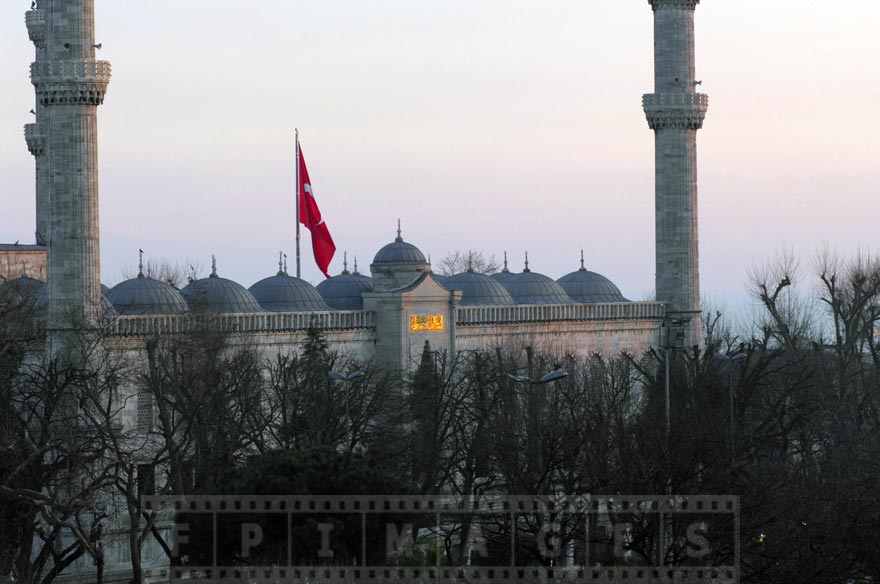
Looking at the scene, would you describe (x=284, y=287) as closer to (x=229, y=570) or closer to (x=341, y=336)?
(x=341, y=336)

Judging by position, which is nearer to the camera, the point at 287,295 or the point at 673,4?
the point at 287,295

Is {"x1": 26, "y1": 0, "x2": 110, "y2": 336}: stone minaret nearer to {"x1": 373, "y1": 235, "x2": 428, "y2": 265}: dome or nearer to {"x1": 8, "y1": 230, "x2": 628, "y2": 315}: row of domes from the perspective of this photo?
{"x1": 8, "y1": 230, "x2": 628, "y2": 315}: row of domes

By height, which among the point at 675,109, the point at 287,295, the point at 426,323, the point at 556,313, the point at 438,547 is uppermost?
the point at 675,109

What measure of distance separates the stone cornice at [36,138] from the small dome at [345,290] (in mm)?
11971

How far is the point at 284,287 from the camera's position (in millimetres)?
74375

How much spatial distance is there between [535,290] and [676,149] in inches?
390

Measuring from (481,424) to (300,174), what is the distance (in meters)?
24.0

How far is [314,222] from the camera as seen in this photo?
74875 mm

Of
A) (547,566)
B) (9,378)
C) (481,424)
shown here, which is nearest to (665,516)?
(547,566)

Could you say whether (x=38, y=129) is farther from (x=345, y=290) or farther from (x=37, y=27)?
(x=345, y=290)

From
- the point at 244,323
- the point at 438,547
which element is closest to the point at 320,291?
the point at 244,323

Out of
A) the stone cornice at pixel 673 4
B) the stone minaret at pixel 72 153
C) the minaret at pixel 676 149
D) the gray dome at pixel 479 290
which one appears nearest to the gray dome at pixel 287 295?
the gray dome at pixel 479 290

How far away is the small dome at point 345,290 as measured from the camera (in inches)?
3066

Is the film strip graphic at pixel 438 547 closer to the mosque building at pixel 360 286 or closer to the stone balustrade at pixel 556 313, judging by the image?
the mosque building at pixel 360 286
